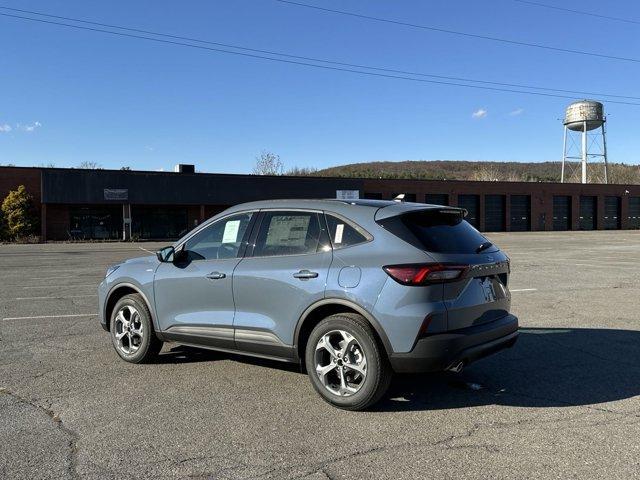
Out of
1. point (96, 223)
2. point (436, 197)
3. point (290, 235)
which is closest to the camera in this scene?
point (290, 235)

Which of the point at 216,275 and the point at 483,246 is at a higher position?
the point at 483,246

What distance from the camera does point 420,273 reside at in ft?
14.5

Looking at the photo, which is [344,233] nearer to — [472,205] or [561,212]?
[472,205]

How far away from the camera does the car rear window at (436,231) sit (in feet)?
15.3

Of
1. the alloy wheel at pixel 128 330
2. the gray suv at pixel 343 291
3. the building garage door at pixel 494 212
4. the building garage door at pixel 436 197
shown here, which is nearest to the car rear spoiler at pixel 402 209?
the gray suv at pixel 343 291

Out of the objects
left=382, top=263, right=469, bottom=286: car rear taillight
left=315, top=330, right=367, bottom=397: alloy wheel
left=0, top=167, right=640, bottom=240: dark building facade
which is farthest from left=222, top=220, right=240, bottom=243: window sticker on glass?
left=0, top=167, right=640, bottom=240: dark building facade

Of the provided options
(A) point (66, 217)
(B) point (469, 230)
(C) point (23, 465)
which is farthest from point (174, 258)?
(A) point (66, 217)

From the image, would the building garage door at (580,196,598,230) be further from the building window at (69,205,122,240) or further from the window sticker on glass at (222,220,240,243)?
the window sticker on glass at (222,220,240,243)

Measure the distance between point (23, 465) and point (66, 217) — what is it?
41629mm

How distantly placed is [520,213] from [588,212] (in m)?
10.1

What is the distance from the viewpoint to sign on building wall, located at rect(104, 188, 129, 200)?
41.9m

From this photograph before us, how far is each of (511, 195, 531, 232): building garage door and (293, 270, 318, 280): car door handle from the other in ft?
192

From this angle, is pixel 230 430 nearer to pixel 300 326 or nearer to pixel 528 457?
pixel 300 326

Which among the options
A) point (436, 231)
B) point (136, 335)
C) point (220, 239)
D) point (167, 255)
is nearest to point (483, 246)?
point (436, 231)
